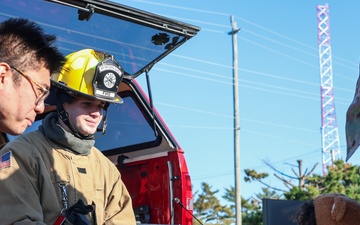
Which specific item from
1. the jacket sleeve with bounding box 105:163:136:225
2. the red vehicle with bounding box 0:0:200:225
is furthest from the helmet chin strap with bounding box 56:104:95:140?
the red vehicle with bounding box 0:0:200:225

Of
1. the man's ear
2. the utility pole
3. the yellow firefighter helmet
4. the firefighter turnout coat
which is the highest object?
the utility pole

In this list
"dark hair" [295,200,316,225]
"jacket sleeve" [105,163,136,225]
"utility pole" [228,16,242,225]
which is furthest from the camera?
"utility pole" [228,16,242,225]

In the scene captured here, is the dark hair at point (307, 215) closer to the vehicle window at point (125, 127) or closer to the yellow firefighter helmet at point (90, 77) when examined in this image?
the yellow firefighter helmet at point (90, 77)

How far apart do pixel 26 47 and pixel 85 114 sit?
104 centimetres

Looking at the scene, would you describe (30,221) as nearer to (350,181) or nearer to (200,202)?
(350,181)

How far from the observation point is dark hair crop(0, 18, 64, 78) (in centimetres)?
262

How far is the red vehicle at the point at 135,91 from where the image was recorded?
4515 millimetres

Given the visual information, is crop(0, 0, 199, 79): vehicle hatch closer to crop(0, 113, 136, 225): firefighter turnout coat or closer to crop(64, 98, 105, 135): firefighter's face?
crop(64, 98, 105, 135): firefighter's face

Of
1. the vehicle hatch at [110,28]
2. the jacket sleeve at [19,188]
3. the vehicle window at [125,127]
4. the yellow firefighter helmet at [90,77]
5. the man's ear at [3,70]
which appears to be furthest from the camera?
the vehicle window at [125,127]

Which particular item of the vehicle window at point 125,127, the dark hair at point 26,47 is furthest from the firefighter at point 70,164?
the vehicle window at point 125,127

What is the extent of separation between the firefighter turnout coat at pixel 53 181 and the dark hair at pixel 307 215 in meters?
0.93

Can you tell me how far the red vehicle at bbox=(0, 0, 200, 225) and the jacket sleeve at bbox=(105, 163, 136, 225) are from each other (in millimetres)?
1284

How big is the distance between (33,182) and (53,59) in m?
0.74

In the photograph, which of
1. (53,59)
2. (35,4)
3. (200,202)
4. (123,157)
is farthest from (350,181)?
(53,59)
